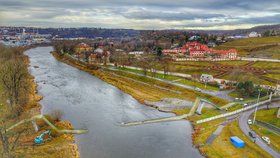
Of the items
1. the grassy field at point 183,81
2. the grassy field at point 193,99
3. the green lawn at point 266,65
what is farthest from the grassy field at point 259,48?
the grassy field at point 193,99

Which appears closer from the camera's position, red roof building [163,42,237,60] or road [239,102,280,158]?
road [239,102,280,158]

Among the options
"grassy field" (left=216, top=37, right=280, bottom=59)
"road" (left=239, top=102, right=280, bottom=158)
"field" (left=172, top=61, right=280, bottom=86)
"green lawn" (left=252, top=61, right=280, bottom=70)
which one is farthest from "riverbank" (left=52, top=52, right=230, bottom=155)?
"grassy field" (left=216, top=37, right=280, bottom=59)

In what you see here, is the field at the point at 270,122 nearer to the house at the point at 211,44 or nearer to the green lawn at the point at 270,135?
the green lawn at the point at 270,135

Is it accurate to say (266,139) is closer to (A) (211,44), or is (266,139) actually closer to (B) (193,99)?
(B) (193,99)

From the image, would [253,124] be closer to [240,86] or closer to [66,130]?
[240,86]

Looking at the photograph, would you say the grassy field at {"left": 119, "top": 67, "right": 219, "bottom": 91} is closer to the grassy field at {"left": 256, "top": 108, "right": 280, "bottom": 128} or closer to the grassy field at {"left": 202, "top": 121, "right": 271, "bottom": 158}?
the grassy field at {"left": 256, "top": 108, "right": 280, "bottom": 128}

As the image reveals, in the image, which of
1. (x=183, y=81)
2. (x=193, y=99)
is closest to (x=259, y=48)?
(x=183, y=81)

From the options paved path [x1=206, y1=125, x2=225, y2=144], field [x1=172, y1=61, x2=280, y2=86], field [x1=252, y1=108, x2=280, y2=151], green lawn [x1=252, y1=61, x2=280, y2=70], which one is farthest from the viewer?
green lawn [x1=252, y1=61, x2=280, y2=70]

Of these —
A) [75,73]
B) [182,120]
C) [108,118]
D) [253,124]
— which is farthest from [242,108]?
[75,73]
